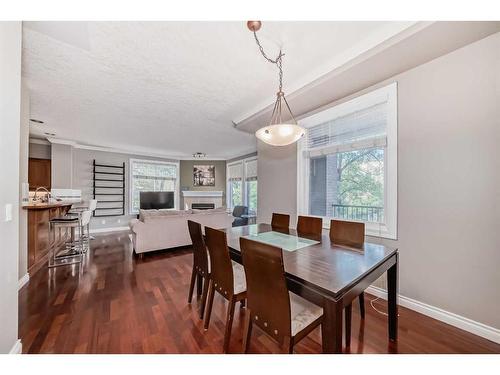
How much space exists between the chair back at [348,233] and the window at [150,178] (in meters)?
6.60

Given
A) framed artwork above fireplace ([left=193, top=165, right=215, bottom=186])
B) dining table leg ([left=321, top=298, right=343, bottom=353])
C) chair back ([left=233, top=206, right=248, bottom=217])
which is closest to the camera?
dining table leg ([left=321, top=298, right=343, bottom=353])

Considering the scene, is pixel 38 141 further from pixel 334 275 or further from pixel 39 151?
pixel 334 275

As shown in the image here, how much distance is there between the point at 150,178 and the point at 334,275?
7.27 meters

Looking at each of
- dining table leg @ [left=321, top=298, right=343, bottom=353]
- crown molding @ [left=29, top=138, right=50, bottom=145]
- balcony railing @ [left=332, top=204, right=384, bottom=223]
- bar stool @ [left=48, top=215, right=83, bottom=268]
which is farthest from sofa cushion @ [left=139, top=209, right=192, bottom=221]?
crown molding @ [left=29, top=138, right=50, bottom=145]

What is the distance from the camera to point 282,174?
3.72 m

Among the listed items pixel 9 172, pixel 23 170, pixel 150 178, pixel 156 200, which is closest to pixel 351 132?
pixel 9 172

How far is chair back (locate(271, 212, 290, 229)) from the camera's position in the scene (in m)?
2.72

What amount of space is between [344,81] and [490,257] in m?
2.11

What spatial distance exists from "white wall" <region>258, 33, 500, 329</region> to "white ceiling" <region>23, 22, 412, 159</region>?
715mm

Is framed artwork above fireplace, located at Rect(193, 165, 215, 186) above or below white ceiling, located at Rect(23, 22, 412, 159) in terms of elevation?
below

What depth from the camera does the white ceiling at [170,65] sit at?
5.75ft

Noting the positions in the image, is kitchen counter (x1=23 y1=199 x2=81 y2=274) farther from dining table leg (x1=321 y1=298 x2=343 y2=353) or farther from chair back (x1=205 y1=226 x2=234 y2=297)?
dining table leg (x1=321 y1=298 x2=343 y2=353)
